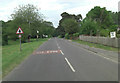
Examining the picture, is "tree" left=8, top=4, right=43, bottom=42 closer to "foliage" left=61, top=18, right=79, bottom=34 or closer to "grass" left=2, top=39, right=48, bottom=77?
"foliage" left=61, top=18, right=79, bottom=34

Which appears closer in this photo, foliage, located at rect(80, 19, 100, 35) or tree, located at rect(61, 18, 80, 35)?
foliage, located at rect(80, 19, 100, 35)

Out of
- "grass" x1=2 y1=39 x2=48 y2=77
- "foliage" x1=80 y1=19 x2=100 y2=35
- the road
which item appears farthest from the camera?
"foliage" x1=80 y1=19 x2=100 y2=35

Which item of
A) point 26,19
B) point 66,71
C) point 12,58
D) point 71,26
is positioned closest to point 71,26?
point 71,26

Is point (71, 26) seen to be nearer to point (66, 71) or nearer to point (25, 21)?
point (25, 21)

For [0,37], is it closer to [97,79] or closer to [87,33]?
[87,33]

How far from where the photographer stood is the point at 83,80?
625 centimetres

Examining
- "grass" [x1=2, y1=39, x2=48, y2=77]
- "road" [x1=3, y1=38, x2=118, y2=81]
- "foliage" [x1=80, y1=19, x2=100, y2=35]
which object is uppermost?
"foliage" [x1=80, y1=19, x2=100, y2=35]

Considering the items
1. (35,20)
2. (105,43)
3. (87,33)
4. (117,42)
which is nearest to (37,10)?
(35,20)

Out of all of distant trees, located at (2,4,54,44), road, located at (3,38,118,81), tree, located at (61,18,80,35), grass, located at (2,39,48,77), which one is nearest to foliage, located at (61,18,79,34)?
tree, located at (61,18,80,35)

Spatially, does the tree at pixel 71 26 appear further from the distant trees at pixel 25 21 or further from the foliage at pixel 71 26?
the distant trees at pixel 25 21

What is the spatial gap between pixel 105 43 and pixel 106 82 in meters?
19.8

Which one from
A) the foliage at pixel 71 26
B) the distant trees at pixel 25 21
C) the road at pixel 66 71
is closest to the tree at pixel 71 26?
the foliage at pixel 71 26

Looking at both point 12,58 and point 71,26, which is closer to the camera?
point 12,58

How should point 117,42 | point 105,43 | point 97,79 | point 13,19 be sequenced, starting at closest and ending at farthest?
point 97,79 → point 117,42 → point 105,43 → point 13,19
